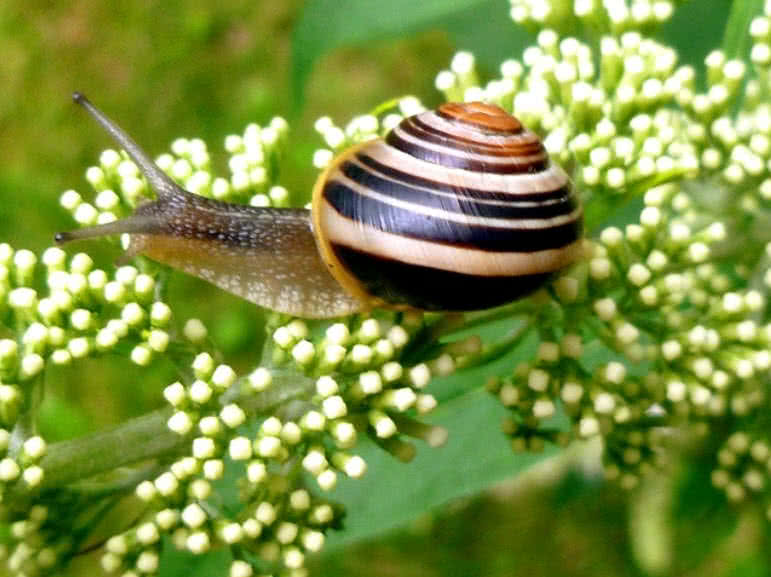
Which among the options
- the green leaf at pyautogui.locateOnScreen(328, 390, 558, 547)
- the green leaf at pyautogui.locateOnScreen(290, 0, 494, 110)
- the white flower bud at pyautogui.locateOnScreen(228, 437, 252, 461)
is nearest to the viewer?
the white flower bud at pyautogui.locateOnScreen(228, 437, 252, 461)

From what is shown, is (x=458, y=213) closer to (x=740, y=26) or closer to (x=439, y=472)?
(x=439, y=472)

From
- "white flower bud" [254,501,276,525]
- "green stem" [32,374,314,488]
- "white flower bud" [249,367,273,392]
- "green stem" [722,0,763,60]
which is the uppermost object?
"green stem" [722,0,763,60]

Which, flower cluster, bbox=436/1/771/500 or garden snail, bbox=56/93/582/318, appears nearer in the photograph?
garden snail, bbox=56/93/582/318

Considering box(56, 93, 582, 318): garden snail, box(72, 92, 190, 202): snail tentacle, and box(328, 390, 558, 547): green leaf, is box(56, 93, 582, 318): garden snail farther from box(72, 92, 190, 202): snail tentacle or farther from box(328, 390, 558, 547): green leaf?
box(328, 390, 558, 547): green leaf

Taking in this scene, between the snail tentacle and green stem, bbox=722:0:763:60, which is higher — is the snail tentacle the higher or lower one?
the lower one

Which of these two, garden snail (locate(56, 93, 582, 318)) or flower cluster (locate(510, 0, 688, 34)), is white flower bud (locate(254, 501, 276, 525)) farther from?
flower cluster (locate(510, 0, 688, 34))

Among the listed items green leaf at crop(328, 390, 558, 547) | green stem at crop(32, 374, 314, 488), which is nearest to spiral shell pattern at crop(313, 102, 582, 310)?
green stem at crop(32, 374, 314, 488)

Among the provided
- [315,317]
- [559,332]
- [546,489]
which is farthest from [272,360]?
[546,489]

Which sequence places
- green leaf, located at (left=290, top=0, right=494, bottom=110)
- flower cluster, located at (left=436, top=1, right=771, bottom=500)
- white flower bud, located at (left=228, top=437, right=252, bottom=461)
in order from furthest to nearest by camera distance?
green leaf, located at (left=290, top=0, right=494, bottom=110) → flower cluster, located at (left=436, top=1, right=771, bottom=500) → white flower bud, located at (left=228, top=437, right=252, bottom=461)
